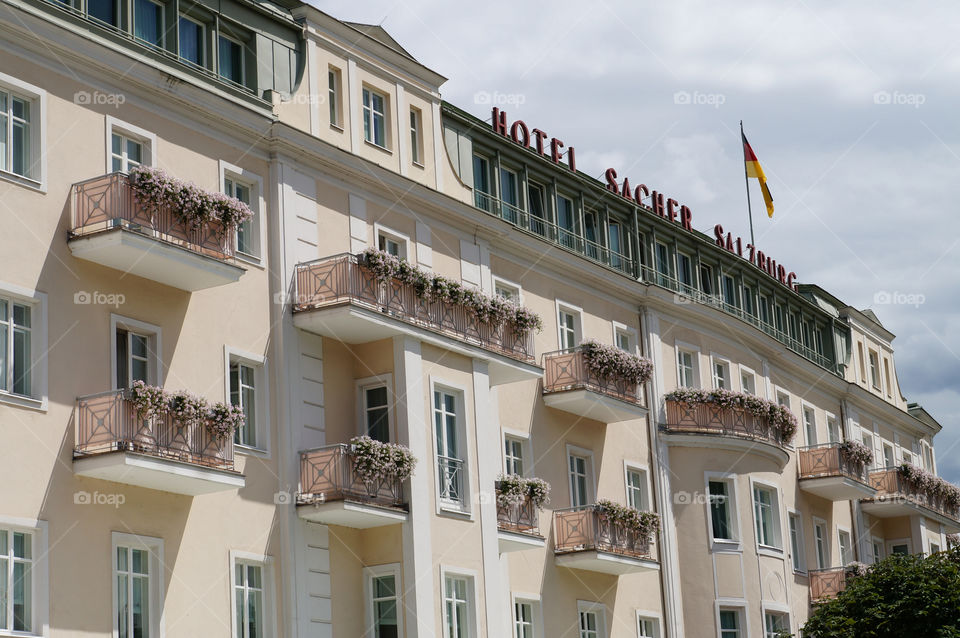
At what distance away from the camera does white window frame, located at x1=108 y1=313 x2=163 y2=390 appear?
23.5 meters

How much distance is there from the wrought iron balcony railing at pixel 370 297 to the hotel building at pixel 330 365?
0.06 m

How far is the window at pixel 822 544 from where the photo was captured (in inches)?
1815

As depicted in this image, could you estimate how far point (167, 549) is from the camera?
23609 mm

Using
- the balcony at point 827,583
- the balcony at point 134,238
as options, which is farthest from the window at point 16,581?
the balcony at point 827,583

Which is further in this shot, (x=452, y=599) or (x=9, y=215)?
(x=452, y=599)

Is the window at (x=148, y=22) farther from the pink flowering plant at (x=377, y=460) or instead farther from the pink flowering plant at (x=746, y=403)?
the pink flowering plant at (x=746, y=403)

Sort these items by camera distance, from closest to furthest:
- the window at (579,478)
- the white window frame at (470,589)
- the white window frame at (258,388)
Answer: the white window frame at (258,388) < the white window frame at (470,589) < the window at (579,478)

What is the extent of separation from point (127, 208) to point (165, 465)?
Answer: 14.0 feet

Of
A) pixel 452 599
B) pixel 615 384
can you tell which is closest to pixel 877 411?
pixel 615 384

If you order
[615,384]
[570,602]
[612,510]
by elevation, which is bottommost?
[570,602]

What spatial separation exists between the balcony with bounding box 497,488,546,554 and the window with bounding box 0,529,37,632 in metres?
11.1

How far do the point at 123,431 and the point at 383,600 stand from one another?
7404 mm

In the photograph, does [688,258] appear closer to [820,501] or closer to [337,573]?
[820,501]

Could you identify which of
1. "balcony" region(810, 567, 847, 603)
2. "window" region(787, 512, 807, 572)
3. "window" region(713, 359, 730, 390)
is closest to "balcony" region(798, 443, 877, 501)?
A: "window" region(787, 512, 807, 572)
